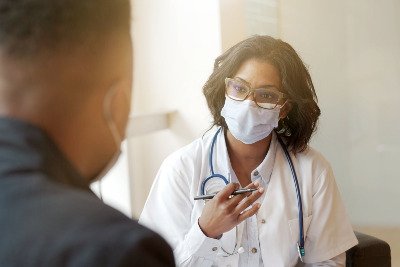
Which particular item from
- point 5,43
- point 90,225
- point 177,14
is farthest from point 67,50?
point 177,14

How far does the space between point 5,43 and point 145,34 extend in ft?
6.91

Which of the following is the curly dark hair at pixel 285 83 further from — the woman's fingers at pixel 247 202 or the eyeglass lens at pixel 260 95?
the woman's fingers at pixel 247 202

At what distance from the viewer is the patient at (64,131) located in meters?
0.49

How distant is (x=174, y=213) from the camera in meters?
1.59

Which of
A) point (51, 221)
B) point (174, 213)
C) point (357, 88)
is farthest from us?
point (357, 88)

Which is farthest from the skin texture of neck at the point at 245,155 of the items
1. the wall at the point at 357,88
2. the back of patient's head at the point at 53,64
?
the back of patient's head at the point at 53,64

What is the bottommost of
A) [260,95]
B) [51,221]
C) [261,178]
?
[261,178]

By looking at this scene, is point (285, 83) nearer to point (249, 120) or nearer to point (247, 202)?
point (249, 120)

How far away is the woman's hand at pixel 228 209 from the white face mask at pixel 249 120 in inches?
11.4

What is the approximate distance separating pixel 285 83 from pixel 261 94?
8 cm

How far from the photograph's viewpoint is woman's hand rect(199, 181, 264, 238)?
1.38 metres

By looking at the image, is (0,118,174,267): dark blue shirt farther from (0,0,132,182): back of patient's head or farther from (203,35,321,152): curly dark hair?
(203,35,321,152): curly dark hair

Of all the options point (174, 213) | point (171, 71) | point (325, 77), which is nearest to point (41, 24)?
point (174, 213)

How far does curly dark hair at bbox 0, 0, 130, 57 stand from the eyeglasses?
1.09 m
